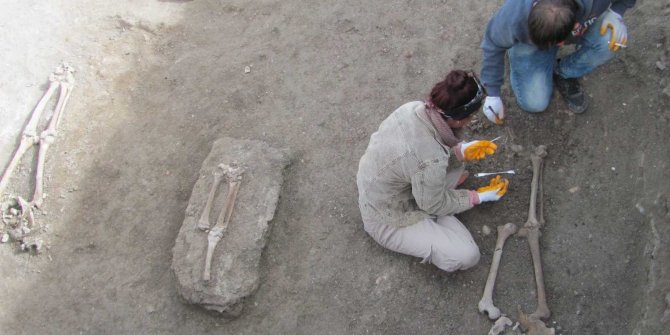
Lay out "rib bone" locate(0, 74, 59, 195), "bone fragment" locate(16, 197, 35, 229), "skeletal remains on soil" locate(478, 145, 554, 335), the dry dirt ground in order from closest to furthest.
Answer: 1. "skeletal remains on soil" locate(478, 145, 554, 335)
2. the dry dirt ground
3. "bone fragment" locate(16, 197, 35, 229)
4. "rib bone" locate(0, 74, 59, 195)

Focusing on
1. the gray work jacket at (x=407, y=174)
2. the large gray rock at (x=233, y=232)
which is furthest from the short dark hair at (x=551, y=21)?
the large gray rock at (x=233, y=232)

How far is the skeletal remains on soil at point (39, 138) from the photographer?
4.30 metres

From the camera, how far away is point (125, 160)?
4645mm

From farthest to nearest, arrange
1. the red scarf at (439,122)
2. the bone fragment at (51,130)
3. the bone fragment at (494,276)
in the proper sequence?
1. the bone fragment at (51,130)
2. the bone fragment at (494,276)
3. the red scarf at (439,122)

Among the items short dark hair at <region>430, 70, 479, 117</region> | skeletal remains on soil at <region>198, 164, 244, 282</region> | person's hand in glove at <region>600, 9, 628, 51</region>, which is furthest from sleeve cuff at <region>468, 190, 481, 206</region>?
skeletal remains on soil at <region>198, 164, 244, 282</region>

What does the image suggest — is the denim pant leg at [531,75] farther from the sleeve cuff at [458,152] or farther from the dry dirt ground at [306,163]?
the sleeve cuff at [458,152]

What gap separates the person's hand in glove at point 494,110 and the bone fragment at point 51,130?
12.4 ft

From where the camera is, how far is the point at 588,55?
3.83m

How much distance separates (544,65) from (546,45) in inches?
31.6

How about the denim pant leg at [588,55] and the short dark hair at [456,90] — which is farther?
the denim pant leg at [588,55]

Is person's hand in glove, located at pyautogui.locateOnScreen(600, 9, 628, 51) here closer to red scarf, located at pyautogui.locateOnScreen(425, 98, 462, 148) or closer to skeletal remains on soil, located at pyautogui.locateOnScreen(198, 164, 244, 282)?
red scarf, located at pyautogui.locateOnScreen(425, 98, 462, 148)

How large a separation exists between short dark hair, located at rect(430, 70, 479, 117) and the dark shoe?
1.57 meters

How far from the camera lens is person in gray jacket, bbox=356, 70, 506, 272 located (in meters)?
2.91

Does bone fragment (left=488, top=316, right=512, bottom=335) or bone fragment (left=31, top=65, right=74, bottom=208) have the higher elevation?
bone fragment (left=31, top=65, right=74, bottom=208)
